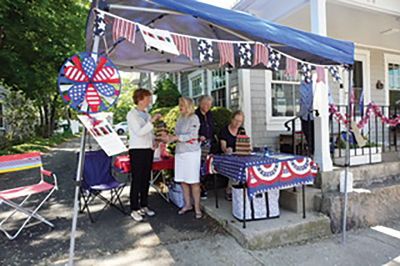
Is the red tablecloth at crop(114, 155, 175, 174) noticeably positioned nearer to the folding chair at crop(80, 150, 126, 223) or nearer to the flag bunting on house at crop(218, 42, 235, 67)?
the folding chair at crop(80, 150, 126, 223)

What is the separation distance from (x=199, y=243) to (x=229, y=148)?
4.82 feet

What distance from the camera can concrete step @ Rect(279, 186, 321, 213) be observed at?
3740 mm

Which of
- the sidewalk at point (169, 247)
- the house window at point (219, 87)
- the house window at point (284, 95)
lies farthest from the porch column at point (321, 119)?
the house window at point (219, 87)

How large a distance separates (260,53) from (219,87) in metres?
3.93

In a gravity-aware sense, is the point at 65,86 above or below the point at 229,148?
above

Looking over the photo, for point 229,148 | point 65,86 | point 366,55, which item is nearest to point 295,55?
point 229,148

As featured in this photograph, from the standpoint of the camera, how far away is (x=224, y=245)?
3170mm

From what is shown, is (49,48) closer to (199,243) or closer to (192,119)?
(192,119)

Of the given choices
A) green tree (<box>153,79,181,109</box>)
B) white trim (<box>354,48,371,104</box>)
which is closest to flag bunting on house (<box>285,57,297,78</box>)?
white trim (<box>354,48,371,104</box>)

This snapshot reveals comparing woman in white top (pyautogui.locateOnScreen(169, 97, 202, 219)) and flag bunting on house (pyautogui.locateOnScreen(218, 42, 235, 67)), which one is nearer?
flag bunting on house (pyautogui.locateOnScreen(218, 42, 235, 67))

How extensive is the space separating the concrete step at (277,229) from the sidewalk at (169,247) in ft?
0.27

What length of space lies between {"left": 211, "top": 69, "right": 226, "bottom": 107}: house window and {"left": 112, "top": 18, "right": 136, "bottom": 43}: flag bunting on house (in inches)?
172

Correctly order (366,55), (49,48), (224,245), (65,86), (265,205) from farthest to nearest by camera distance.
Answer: (49,48), (366,55), (265,205), (224,245), (65,86)

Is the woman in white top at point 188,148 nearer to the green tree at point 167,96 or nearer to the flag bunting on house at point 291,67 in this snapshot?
the flag bunting on house at point 291,67
